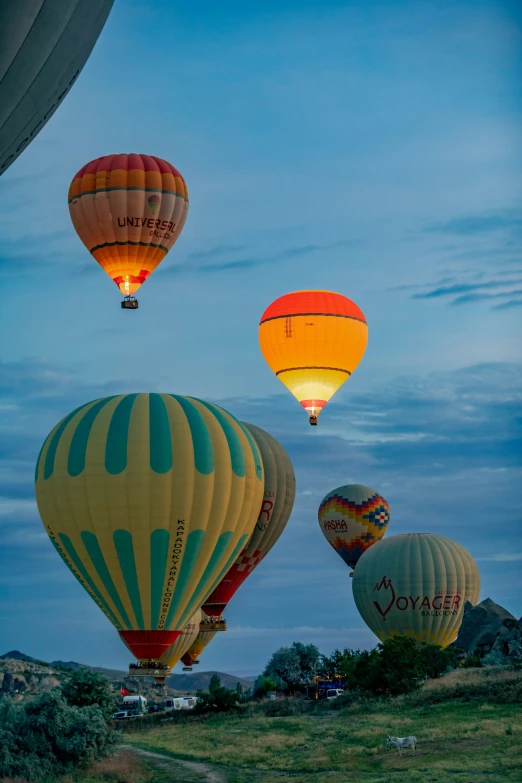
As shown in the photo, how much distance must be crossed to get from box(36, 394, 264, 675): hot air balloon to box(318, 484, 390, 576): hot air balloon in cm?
3200

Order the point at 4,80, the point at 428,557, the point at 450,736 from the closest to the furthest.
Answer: the point at 4,80 < the point at 450,736 < the point at 428,557

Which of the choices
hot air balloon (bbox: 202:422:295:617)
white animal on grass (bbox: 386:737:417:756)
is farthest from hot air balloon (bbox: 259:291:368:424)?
white animal on grass (bbox: 386:737:417:756)

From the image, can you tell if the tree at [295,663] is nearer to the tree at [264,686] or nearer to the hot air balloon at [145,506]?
the tree at [264,686]

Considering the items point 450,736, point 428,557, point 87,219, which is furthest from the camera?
point 428,557

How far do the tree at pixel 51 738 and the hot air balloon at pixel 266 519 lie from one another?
728 inches

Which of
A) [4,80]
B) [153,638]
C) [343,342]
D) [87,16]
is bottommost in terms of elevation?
[153,638]

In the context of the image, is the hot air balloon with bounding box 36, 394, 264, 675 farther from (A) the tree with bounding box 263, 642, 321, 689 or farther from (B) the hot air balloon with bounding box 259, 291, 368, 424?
(A) the tree with bounding box 263, 642, 321, 689

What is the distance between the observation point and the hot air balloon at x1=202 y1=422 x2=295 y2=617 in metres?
52.7

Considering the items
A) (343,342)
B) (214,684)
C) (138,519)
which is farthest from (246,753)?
(343,342)

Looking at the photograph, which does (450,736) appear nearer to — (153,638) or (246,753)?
(246,753)

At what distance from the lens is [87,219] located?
49.7 m

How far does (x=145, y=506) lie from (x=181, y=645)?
595 inches

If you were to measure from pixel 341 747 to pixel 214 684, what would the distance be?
19.5 metres

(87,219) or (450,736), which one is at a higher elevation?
(87,219)
